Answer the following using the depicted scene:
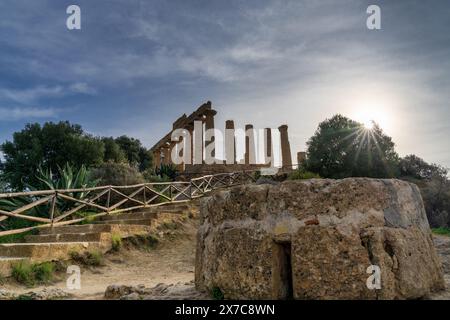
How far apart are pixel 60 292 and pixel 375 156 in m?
16.4

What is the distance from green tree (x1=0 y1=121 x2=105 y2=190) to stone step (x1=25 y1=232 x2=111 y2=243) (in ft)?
48.5

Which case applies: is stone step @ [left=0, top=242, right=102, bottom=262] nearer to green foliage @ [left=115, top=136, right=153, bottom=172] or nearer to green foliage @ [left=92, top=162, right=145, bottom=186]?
green foliage @ [left=92, top=162, right=145, bottom=186]

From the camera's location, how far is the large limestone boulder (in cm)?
341

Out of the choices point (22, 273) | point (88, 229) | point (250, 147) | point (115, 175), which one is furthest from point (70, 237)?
→ point (250, 147)

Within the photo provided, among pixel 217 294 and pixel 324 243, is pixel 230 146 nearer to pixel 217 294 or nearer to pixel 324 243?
pixel 217 294

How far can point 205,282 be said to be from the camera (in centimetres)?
419

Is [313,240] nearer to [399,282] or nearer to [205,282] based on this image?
[399,282]

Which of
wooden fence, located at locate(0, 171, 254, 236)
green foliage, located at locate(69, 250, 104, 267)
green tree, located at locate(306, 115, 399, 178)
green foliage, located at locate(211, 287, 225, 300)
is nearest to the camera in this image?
green foliage, located at locate(211, 287, 225, 300)

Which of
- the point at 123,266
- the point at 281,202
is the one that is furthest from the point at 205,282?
the point at 123,266

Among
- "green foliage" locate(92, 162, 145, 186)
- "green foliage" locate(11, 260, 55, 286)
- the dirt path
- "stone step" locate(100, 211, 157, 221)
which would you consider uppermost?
"green foliage" locate(92, 162, 145, 186)

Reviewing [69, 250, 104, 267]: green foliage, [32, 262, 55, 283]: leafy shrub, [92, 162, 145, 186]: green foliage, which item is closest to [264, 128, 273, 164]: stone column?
[92, 162, 145, 186]: green foliage

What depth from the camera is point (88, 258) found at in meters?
8.06

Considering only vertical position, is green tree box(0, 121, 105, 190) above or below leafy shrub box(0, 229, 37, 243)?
above
